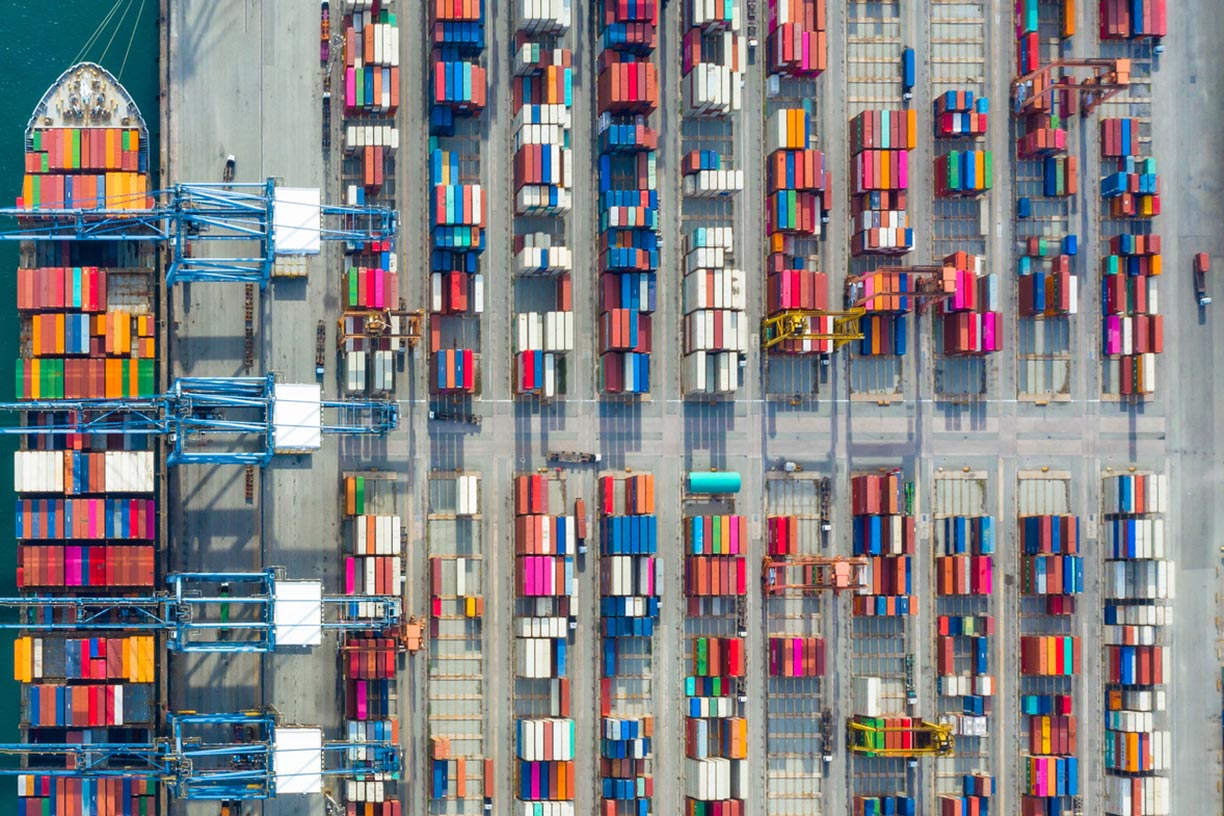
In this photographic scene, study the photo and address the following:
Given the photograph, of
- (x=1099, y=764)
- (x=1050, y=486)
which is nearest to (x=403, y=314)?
(x=1050, y=486)

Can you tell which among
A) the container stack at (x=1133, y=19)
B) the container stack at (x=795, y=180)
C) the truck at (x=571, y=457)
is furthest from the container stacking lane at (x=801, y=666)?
the container stack at (x=1133, y=19)

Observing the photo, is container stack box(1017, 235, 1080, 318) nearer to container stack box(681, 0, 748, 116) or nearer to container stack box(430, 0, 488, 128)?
container stack box(681, 0, 748, 116)

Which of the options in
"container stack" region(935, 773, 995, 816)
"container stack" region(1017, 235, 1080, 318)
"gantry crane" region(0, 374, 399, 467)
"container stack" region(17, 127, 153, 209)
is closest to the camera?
"gantry crane" region(0, 374, 399, 467)

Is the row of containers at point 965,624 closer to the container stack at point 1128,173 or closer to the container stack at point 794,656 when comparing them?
the container stack at point 794,656

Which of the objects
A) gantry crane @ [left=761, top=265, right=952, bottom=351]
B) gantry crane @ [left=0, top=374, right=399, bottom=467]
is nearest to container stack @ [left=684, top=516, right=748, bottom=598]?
gantry crane @ [left=761, top=265, right=952, bottom=351]

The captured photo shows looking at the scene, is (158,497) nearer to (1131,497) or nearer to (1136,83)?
(1131,497)
